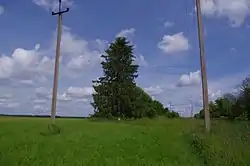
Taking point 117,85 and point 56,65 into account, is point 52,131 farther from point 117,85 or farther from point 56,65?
point 117,85

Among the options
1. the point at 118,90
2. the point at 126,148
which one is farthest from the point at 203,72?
the point at 118,90

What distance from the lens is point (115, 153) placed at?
1386 centimetres

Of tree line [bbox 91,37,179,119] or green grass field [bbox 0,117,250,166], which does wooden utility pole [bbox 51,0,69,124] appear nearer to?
green grass field [bbox 0,117,250,166]

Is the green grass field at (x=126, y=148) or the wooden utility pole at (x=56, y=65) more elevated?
the wooden utility pole at (x=56, y=65)

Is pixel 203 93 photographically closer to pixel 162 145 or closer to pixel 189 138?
pixel 189 138

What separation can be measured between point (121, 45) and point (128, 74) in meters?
5.78

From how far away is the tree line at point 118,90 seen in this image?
5684cm

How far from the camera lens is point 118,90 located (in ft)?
188

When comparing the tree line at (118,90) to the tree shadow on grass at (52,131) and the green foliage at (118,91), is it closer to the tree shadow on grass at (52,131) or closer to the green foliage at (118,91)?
the green foliage at (118,91)

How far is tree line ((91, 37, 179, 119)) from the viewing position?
5684cm

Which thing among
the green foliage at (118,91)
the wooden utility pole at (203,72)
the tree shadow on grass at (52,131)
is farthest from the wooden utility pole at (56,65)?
the green foliage at (118,91)

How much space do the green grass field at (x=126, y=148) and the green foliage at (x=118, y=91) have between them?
37.1 meters

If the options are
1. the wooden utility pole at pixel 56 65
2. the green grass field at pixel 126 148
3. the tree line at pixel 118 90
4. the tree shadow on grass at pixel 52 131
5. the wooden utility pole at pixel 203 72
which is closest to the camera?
the green grass field at pixel 126 148

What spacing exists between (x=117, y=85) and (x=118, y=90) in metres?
1.10
